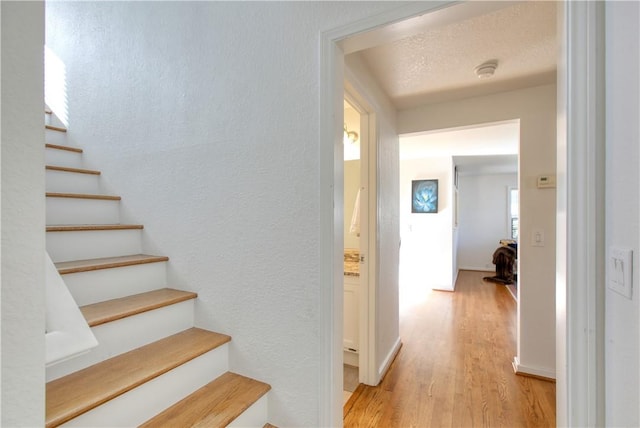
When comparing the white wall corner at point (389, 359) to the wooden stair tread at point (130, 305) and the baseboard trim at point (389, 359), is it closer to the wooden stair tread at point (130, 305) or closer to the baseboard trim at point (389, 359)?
the baseboard trim at point (389, 359)

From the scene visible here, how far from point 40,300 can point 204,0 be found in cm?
169

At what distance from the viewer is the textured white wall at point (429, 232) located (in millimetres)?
4855

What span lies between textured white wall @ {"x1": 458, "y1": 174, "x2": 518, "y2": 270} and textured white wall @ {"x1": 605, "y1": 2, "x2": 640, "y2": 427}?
6.88 m

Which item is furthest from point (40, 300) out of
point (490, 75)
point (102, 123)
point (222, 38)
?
point (490, 75)

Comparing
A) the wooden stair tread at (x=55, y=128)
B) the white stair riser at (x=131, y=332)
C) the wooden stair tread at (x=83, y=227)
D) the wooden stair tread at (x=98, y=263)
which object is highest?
the wooden stair tread at (x=55, y=128)

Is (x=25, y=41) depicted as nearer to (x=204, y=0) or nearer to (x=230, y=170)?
(x=230, y=170)

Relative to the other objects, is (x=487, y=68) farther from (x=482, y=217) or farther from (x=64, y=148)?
(x=482, y=217)

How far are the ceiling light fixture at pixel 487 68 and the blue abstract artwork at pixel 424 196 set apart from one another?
3104mm

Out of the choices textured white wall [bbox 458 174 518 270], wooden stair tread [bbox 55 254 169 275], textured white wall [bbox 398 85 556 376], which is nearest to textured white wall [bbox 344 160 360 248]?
textured white wall [bbox 398 85 556 376]

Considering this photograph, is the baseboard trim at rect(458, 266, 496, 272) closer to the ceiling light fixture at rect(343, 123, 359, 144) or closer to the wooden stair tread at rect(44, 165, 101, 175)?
the ceiling light fixture at rect(343, 123, 359, 144)

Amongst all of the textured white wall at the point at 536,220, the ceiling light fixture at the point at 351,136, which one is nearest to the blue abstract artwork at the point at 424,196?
the ceiling light fixture at the point at 351,136

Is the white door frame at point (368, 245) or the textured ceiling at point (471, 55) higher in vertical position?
the textured ceiling at point (471, 55)

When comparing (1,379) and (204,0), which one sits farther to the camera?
(204,0)

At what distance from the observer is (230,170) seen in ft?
4.81
